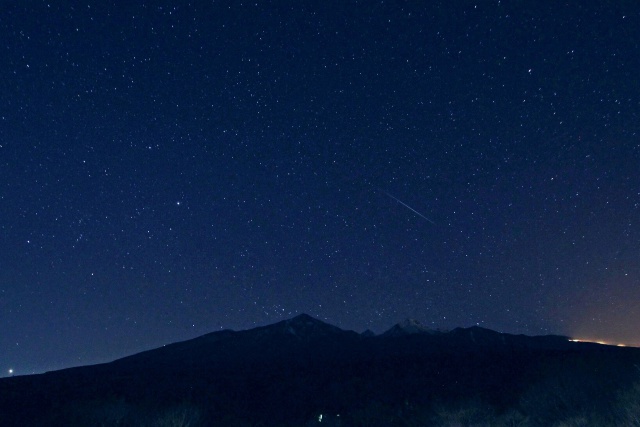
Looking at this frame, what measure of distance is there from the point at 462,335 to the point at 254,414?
149524mm

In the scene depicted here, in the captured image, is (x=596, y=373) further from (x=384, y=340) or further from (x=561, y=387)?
(x=384, y=340)

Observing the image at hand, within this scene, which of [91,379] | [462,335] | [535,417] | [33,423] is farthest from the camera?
[462,335]

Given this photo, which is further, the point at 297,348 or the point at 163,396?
the point at 297,348

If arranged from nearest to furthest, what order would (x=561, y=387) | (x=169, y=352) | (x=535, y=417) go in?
(x=535, y=417) → (x=561, y=387) → (x=169, y=352)

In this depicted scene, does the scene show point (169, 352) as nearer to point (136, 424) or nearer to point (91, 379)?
point (91, 379)

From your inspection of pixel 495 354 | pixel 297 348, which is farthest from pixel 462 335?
pixel 495 354

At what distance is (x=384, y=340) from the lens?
575 ft

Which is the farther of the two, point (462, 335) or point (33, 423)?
point (462, 335)

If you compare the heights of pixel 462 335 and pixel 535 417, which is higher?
pixel 462 335

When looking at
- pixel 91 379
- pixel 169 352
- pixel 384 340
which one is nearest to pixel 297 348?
pixel 384 340

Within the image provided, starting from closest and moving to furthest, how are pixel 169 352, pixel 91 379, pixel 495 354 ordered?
pixel 91 379
pixel 495 354
pixel 169 352

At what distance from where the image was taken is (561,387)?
58.3 meters

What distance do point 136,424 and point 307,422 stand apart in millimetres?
25117

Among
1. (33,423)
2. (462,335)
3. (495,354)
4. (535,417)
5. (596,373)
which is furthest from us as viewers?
(462,335)
